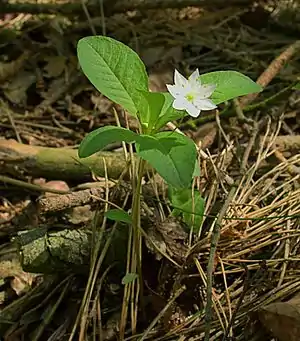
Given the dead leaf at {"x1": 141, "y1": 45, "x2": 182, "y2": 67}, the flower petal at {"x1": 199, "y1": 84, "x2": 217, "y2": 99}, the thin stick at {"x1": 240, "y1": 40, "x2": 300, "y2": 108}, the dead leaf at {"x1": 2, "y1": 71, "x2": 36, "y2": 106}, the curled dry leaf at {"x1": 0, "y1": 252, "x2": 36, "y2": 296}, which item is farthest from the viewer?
the dead leaf at {"x1": 141, "y1": 45, "x2": 182, "y2": 67}

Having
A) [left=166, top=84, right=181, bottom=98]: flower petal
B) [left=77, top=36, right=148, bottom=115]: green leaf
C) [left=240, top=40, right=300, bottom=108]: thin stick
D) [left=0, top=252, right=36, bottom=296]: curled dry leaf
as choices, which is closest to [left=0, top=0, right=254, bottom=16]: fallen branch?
[left=240, top=40, right=300, bottom=108]: thin stick

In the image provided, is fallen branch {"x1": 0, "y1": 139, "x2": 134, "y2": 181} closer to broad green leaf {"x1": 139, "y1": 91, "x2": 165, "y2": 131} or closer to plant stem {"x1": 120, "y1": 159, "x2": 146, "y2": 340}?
plant stem {"x1": 120, "y1": 159, "x2": 146, "y2": 340}

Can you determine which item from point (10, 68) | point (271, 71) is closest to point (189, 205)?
point (271, 71)

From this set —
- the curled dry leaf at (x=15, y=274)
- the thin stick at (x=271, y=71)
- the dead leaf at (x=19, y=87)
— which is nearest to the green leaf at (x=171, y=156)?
the curled dry leaf at (x=15, y=274)

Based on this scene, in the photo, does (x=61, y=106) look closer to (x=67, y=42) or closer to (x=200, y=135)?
(x=67, y=42)

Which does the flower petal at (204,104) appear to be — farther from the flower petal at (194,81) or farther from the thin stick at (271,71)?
the thin stick at (271,71)

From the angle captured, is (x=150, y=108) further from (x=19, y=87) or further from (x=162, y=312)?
(x=19, y=87)

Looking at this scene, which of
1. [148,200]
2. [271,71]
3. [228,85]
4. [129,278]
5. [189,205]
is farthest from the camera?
[271,71]
